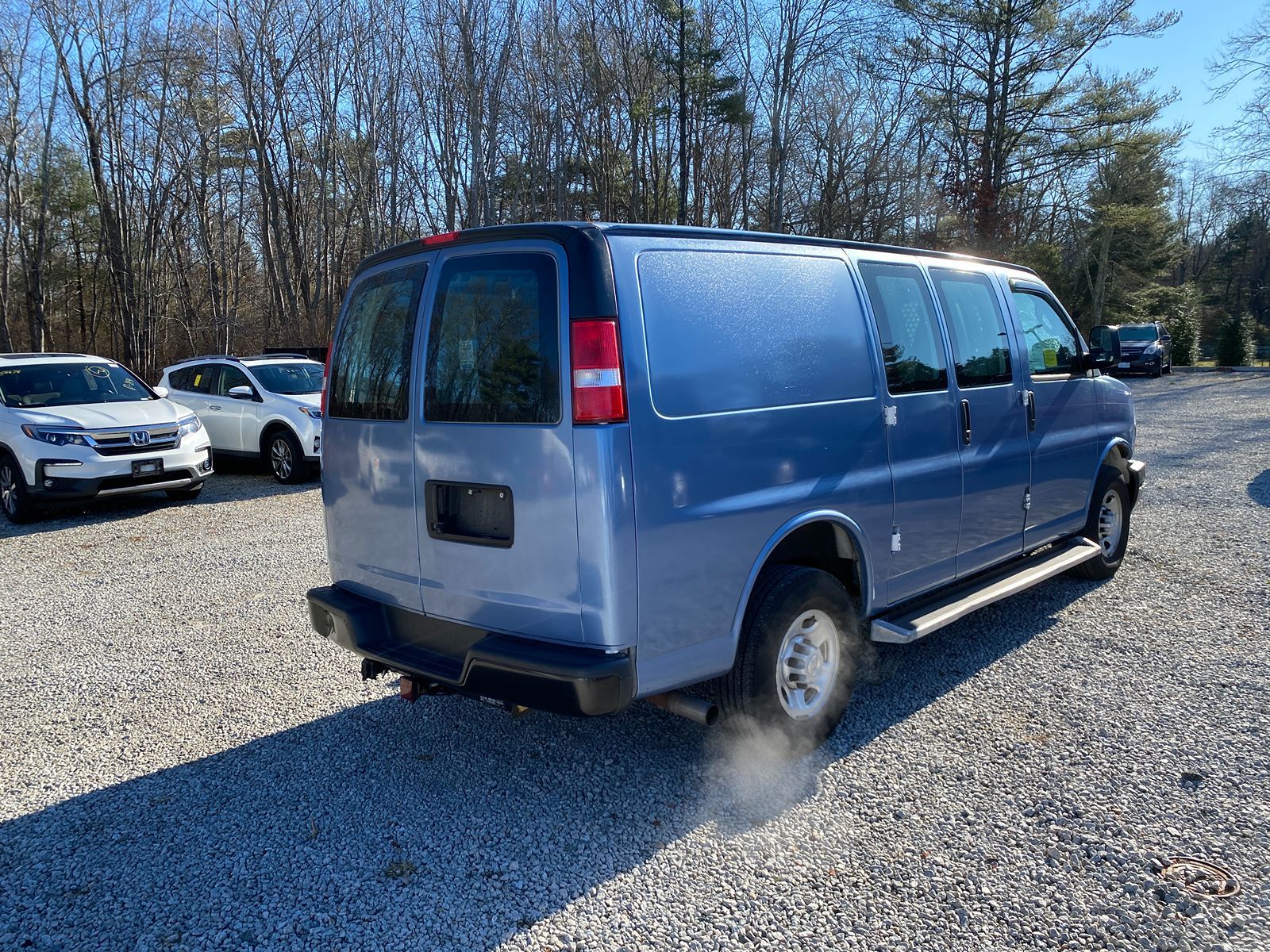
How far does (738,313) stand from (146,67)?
82.1 feet

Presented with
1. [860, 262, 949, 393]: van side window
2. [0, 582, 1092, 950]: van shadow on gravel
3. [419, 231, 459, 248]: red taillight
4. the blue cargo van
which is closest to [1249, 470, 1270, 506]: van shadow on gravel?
the blue cargo van

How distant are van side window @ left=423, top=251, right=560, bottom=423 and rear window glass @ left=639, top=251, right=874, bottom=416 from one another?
0.36m

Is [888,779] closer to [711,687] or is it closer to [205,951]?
[711,687]

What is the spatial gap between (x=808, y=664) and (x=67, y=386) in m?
9.72

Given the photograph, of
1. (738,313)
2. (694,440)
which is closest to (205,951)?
(694,440)

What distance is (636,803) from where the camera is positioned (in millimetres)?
3393

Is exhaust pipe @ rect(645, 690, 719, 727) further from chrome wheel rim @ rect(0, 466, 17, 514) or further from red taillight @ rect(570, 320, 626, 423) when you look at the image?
chrome wheel rim @ rect(0, 466, 17, 514)

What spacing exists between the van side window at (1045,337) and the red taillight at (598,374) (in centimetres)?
326

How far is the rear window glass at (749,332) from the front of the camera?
3.12 m

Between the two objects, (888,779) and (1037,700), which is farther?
(1037,700)

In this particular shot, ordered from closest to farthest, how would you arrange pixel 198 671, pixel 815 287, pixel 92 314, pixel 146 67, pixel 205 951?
pixel 205 951
pixel 815 287
pixel 198 671
pixel 146 67
pixel 92 314

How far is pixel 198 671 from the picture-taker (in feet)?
16.0

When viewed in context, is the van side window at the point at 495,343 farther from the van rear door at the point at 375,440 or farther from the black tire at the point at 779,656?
the black tire at the point at 779,656

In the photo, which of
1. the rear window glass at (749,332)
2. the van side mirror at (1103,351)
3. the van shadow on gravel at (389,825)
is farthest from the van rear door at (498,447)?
the van side mirror at (1103,351)
